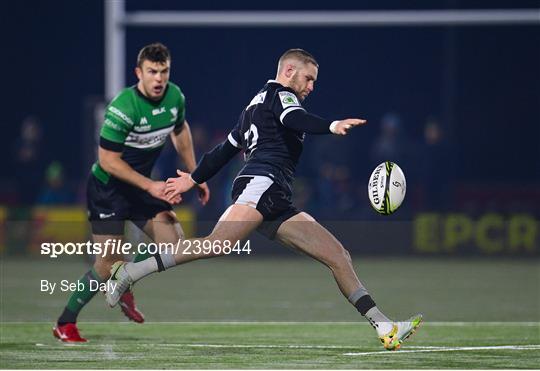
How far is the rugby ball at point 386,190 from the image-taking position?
9.59 meters

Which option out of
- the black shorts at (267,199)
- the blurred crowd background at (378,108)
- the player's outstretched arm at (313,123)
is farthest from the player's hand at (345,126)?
the blurred crowd background at (378,108)

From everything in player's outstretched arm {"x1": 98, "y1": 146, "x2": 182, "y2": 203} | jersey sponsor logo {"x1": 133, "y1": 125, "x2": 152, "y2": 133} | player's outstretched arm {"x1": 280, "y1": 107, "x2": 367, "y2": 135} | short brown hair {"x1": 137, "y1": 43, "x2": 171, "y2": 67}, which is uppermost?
short brown hair {"x1": 137, "y1": 43, "x2": 171, "y2": 67}

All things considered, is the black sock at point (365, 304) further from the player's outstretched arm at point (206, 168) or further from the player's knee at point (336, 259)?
the player's outstretched arm at point (206, 168)

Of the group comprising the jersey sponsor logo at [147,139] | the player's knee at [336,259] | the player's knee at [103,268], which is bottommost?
the player's knee at [103,268]

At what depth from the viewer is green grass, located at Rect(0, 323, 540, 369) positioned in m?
9.09

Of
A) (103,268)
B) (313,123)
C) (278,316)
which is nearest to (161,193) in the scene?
(103,268)

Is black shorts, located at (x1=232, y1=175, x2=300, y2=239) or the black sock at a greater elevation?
black shorts, located at (x1=232, y1=175, x2=300, y2=239)

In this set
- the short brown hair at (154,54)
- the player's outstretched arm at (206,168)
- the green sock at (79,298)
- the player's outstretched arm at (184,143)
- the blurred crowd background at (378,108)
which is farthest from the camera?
the blurred crowd background at (378,108)

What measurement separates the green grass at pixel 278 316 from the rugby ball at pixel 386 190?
1.06m

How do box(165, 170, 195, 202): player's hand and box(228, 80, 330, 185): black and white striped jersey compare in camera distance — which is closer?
box(228, 80, 330, 185): black and white striped jersey

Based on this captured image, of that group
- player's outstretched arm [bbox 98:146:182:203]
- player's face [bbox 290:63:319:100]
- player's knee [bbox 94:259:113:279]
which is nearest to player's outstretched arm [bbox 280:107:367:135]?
player's face [bbox 290:63:319:100]

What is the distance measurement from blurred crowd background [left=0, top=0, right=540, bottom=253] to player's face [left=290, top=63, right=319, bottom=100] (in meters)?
11.6

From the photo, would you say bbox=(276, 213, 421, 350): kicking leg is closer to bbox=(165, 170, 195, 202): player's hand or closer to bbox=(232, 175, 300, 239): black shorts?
bbox=(232, 175, 300, 239): black shorts

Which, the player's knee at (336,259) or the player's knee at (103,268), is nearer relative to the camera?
the player's knee at (336,259)
